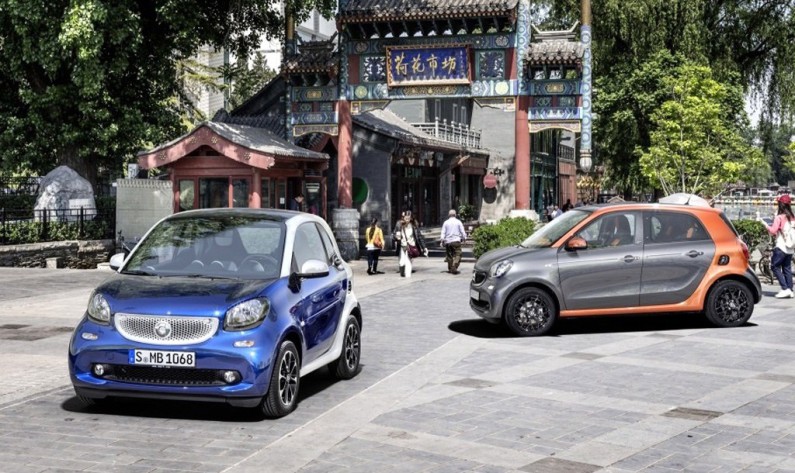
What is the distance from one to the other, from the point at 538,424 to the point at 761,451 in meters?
1.73

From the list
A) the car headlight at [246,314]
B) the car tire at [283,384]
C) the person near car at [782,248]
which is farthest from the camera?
the person near car at [782,248]

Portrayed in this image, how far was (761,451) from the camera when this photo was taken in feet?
24.1

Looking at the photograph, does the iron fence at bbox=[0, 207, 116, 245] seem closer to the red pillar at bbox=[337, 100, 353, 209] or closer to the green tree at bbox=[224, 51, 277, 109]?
the red pillar at bbox=[337, 100, 353, 209]

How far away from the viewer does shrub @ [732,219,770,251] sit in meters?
23.4

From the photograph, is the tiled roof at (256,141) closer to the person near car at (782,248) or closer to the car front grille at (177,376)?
the person near car at (782,248)

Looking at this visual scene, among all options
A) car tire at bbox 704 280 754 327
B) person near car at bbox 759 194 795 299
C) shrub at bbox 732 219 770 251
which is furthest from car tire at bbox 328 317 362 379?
shrub at bbox 732 219 770 251

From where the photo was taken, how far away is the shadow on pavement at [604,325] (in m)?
14.1

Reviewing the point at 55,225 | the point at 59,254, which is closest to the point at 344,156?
the point at 55,225

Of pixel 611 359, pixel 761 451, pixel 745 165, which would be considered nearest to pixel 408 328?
pixel 611 359

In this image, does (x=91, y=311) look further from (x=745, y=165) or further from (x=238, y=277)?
(x=745, y=165)

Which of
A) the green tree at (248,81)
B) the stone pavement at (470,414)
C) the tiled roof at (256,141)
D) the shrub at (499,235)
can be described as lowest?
the stone pavement at (470,414)

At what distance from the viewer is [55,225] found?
88.2 ft

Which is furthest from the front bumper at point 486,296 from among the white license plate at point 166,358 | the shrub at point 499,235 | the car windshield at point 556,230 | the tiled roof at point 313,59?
the tiled roof at point 313,59

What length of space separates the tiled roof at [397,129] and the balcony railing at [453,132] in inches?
40.7
